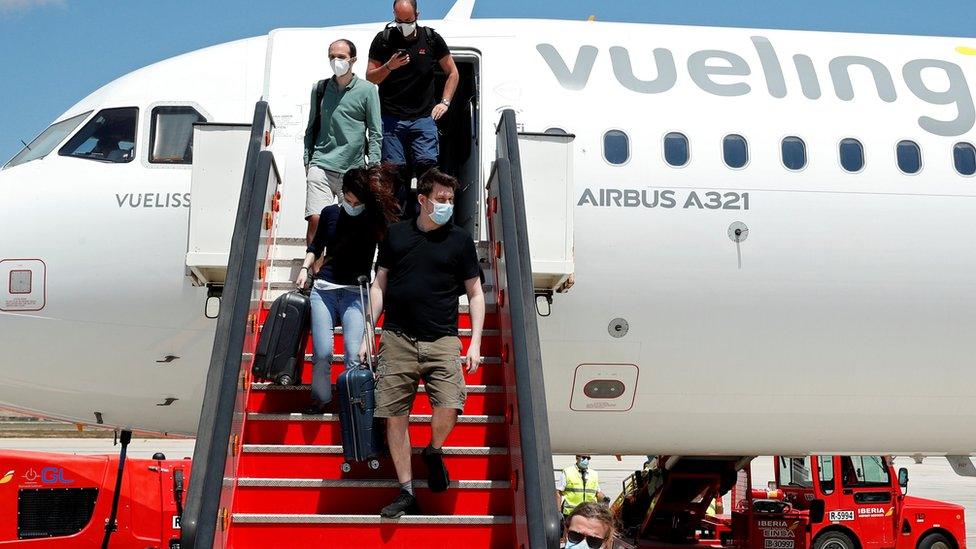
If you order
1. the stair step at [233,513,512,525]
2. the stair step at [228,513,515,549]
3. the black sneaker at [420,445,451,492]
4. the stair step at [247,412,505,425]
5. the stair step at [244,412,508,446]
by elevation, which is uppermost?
the stair step at [247,412,505,425]

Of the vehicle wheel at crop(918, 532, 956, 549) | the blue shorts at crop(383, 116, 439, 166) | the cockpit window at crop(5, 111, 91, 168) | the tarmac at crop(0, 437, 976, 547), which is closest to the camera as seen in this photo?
the blue shorts at crop(383, 116, 439, 166)

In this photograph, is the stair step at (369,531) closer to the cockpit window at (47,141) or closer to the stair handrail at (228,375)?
the stair handrail at (228,375)

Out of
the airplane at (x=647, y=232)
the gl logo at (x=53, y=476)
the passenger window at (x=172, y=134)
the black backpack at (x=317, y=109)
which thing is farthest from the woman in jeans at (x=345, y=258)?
the gl logo at (x=53, y=476)

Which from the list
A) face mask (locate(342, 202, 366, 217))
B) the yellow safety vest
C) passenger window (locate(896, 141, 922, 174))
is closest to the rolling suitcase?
face mask (locate(342, 202, 366, 217))

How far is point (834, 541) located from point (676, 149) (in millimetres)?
9879

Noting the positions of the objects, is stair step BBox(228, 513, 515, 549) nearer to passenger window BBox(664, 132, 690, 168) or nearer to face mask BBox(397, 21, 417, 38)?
face mask BBox(397, 21, 417, 38)

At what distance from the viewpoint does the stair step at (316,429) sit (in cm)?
693

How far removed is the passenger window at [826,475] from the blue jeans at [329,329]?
12006 mm

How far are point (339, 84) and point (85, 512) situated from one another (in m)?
7.23

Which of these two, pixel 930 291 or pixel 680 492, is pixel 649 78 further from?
pixel 680 492

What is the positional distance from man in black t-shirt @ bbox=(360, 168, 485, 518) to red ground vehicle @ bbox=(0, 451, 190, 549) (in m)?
6.97

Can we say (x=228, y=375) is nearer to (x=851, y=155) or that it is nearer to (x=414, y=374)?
(x=414, y=374)

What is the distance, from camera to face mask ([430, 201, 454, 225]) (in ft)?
21.2

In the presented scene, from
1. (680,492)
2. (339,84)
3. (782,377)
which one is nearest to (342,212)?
(339,84)
